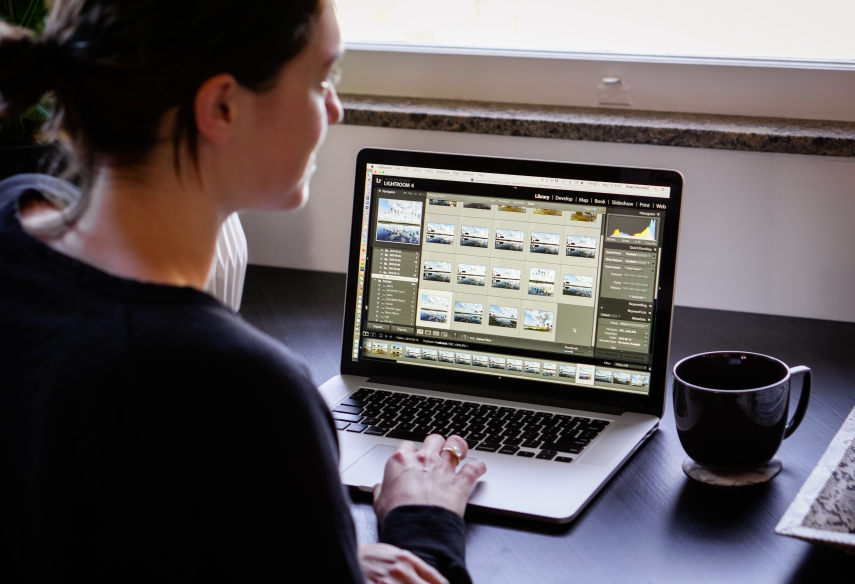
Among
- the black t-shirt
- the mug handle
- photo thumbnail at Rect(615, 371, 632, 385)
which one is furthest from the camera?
photo thumbnail at Rect(615, 371, 632, 385)

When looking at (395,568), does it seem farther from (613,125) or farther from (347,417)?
(613,125)

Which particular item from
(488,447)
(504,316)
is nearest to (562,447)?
(488,447)

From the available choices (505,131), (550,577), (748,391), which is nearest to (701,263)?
(505,131)

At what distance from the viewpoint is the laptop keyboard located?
2.90ft

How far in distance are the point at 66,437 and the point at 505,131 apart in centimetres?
97

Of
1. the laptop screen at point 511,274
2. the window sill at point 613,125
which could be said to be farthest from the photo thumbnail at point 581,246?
the window sill at point 613,125

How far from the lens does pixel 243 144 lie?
598mm

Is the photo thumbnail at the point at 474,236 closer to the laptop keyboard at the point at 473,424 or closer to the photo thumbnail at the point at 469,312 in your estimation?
the photo thumbnail at the point at 469,312

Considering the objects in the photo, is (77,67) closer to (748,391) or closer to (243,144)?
(243,144)

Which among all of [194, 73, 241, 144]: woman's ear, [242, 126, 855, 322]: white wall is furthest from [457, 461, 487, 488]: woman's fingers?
[242, 126, 855, 322]: white wall

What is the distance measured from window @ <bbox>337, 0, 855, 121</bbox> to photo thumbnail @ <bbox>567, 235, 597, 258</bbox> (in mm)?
510

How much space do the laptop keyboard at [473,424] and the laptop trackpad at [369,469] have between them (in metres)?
0.03

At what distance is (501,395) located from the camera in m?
1.00

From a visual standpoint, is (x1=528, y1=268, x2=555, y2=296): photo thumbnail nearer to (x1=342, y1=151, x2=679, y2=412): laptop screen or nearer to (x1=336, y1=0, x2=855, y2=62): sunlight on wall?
(x1=342, y1=151, x2=679, y2=412): laptop screen
